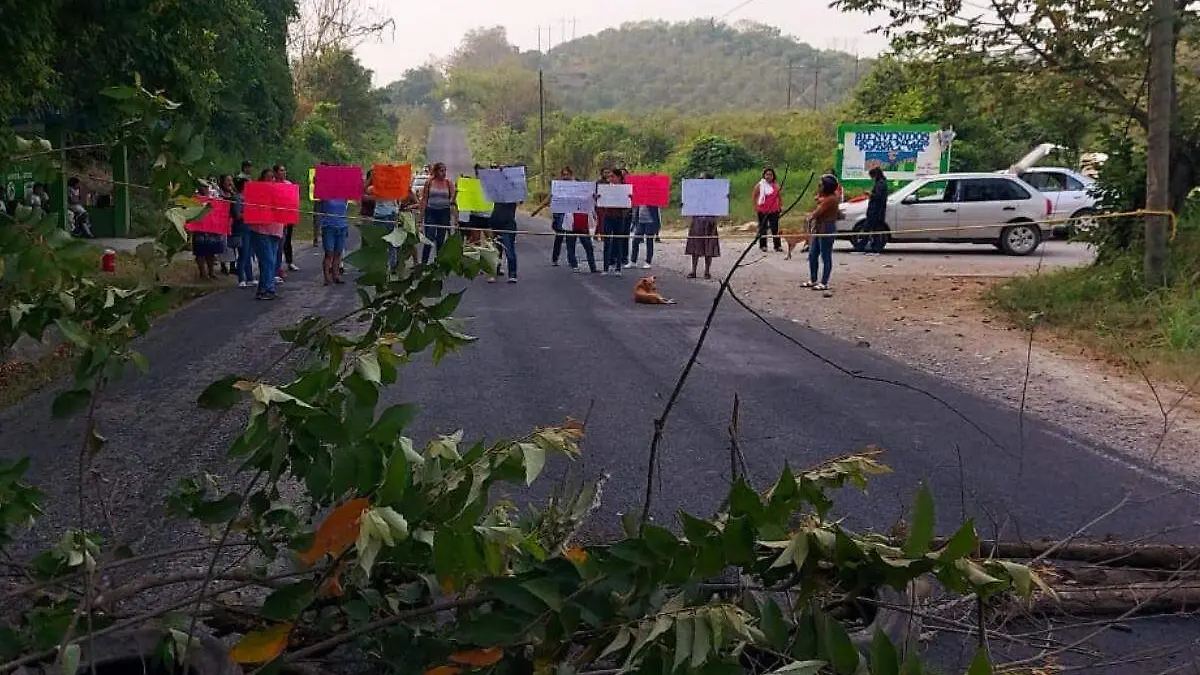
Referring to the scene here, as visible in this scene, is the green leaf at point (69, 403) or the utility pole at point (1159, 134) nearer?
the green leaf at point (69, 403)

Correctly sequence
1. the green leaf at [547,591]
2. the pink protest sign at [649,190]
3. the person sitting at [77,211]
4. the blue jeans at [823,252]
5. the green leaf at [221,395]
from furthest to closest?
the person sitting at [77,211] < the pink protest sign at [649,190] < the blue jeans at [823,252] < the green leaf at [221,395] < the green leaf at [547,591]

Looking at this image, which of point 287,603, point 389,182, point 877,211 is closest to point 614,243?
point 389,182

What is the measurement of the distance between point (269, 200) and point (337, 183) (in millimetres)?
1370

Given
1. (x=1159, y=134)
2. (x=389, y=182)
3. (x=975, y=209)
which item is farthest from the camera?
(x=975, y=209)

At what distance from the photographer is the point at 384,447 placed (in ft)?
8.59

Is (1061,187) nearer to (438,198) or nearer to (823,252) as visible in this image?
(823,252)

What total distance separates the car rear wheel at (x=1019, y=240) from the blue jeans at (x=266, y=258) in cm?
1425

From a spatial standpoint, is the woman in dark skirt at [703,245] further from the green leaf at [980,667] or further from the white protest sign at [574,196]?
the green leaf at [980,667]

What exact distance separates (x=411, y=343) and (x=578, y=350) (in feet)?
26.1

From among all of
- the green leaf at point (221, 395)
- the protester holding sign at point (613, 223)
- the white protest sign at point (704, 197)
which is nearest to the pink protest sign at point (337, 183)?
Answer: the protester holding sign at point (613, 223)

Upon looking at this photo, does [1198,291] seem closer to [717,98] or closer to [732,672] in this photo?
[732,672]

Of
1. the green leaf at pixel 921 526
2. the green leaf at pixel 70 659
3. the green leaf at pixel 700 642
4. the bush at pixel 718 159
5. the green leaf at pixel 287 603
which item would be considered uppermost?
the bush at pixel 718 159

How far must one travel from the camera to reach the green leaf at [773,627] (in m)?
2.39

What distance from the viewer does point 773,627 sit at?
7.86ft
